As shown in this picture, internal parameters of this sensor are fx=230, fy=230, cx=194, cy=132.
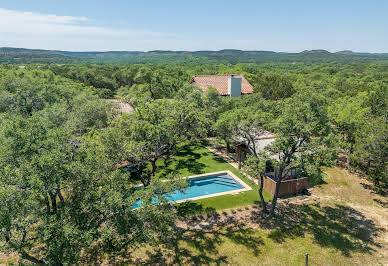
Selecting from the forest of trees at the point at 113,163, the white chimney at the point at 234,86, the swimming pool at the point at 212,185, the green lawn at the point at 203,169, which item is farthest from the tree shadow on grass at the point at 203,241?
the white chimney at the point at 234,86

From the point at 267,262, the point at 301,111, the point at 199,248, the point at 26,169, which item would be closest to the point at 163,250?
the point at 199,248

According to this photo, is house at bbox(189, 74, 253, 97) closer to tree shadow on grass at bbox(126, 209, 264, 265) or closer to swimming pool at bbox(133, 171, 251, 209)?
swimming pool at bbox(133, 171, 251, 209)

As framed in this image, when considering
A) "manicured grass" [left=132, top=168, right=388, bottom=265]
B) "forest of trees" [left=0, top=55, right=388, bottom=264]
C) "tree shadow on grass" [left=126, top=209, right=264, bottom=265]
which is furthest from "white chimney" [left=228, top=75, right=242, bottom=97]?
"tree shadow on grass" [left=126, top=209, right=264, bottom=265]

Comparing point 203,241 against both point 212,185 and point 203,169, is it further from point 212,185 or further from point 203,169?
point 203,169

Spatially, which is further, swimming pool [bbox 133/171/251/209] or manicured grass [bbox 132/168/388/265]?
swimming pool [bbox 133/171/251/209]

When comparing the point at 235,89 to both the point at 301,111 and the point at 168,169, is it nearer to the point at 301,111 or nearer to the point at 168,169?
the point at 168,169

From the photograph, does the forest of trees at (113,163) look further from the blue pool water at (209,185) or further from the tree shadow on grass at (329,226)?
the blue pool water at (209,185)
